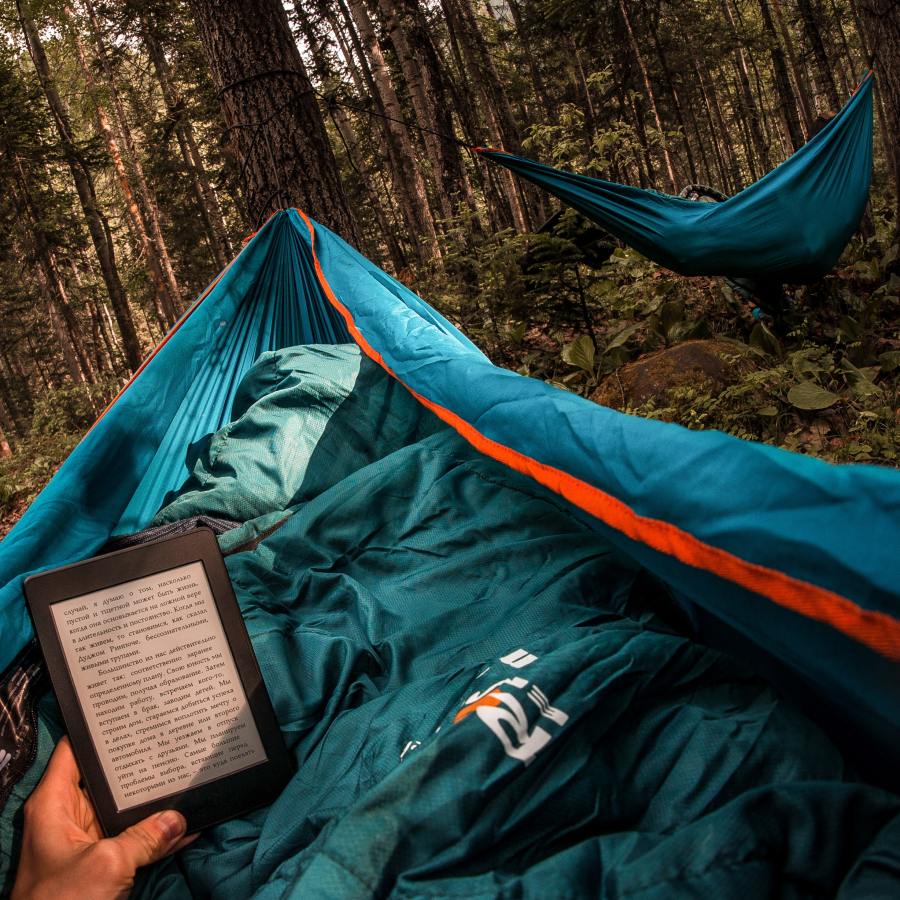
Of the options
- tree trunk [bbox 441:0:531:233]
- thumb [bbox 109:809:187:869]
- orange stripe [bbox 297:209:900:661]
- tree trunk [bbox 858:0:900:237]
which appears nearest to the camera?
orange stripe [bbox 297:209:900:661]

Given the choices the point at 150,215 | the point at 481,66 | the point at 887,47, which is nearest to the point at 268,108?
the point at 887,47

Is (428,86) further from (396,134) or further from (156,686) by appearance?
(156,686)

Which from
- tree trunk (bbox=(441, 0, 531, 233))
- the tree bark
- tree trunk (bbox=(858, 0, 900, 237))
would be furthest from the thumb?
tree trunk (bbox=(441, 0, 531, 233))

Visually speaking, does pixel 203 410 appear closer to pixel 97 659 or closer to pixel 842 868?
pixel 97 659

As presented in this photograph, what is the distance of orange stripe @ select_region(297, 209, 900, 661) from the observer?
71cm

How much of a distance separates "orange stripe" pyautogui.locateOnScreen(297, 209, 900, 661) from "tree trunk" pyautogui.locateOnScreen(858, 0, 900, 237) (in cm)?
400

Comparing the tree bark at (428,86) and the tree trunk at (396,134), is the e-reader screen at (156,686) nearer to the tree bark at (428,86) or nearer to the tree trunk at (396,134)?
the tree bark at (428,86)

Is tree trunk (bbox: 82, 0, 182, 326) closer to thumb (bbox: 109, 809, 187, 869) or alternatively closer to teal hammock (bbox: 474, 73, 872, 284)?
teal hammock (bbox: 474, 73, 872, 284)

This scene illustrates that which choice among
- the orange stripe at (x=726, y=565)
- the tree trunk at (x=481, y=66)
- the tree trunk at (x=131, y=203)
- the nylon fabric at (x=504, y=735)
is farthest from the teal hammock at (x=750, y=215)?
the tree trunk at (x=131, y=203)

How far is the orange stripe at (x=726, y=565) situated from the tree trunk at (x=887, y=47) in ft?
13.1

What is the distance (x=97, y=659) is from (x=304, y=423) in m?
1.10

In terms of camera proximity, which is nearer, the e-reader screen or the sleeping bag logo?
the sleeping bag logo

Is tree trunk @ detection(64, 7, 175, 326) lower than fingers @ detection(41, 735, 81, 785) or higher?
higher

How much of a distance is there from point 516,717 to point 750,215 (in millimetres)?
3109
